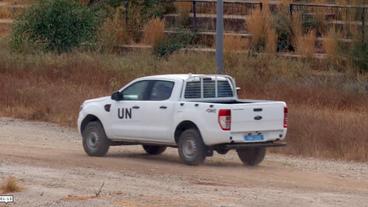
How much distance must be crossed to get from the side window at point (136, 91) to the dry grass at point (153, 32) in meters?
21.1

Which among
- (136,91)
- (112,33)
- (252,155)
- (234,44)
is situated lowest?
(252,155)

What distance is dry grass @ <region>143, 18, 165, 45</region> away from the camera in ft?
139

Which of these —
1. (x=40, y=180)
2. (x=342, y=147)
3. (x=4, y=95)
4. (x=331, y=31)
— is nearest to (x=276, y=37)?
(x=331, y=31)

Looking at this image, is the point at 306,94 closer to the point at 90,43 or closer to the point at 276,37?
the point at 276,37

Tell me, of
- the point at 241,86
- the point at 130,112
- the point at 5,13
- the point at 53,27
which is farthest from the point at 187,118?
the point at 5,13

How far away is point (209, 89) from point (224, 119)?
67.2 inches

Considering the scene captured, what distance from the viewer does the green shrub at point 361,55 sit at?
3550cm

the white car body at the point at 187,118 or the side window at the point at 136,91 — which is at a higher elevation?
the side window at the point at 136,91

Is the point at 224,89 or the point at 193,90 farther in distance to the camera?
the point at 224,89

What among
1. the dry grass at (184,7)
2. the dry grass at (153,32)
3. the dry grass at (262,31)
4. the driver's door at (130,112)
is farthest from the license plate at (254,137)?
the dry grass at (184,7)

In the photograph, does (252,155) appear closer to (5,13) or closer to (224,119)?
(224,119)

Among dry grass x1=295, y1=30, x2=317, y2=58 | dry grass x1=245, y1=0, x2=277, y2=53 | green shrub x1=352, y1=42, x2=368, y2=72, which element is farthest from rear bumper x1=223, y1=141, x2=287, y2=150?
dry grass x1=245, y1=0, x2=277, y2=53

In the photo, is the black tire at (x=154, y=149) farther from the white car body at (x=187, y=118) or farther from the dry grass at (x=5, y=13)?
the dry grass at (x=5, y=13)

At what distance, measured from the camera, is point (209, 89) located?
20.6 metres
